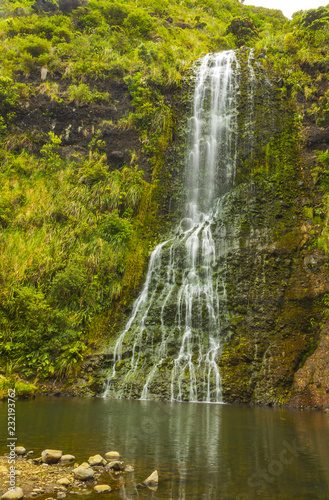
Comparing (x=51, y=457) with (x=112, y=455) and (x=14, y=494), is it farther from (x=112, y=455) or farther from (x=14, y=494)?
(x=14, y=494)

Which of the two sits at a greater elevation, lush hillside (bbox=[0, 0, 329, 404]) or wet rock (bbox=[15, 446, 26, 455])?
lush hillside (bbox=[0, 0, 329, 404])

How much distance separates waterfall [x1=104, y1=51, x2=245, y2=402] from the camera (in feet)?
38.9

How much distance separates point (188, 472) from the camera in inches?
169

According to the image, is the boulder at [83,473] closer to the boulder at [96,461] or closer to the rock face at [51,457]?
the boulder at [96,461]

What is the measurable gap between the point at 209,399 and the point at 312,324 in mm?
4257

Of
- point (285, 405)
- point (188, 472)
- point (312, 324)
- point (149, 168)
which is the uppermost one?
point (149, 168)

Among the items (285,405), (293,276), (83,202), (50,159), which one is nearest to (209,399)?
(285,405)

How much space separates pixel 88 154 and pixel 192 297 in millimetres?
10725

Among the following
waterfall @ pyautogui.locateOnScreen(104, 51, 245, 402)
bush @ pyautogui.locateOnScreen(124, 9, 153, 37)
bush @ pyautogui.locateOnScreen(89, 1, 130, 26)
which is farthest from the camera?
bush @ pyautogui.locateOnScreen(89, 1, 130, 26)

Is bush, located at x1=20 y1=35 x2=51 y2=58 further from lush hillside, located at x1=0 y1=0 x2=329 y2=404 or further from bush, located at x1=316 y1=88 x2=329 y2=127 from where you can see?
bush, located at x1=316 y1=88 x2=329 y2=127

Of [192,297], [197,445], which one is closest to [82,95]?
[192,297]

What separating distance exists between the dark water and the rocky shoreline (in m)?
0.11

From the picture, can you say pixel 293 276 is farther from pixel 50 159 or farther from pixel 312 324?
pixel 50 159

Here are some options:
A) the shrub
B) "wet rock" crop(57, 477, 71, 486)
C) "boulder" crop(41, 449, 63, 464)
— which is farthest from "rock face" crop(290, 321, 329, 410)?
the shrub
